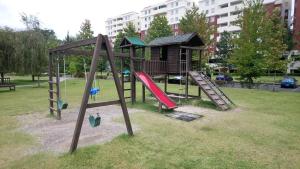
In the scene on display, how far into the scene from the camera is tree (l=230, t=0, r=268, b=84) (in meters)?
16.1

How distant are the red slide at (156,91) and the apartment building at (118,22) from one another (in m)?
58.9

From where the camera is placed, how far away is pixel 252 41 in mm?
16344

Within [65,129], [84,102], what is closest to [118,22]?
[65,129]

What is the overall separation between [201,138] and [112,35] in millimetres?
77027

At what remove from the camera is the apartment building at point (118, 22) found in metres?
67.7

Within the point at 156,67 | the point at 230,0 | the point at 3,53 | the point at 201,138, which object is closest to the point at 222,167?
the point at 201,138

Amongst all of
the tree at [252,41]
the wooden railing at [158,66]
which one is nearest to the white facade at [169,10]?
the tree at [252,41]

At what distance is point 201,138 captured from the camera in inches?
188

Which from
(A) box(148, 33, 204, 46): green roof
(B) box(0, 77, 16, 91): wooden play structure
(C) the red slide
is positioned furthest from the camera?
(B) box(0, 77, 16, 91): wooden play structure

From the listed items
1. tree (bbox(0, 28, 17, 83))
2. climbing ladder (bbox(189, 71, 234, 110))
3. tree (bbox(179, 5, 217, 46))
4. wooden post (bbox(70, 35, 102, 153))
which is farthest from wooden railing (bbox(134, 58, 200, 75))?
tree (bbox(0, 28, 17, 83))

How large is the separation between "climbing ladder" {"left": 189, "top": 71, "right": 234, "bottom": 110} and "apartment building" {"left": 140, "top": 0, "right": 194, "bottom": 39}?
129ft

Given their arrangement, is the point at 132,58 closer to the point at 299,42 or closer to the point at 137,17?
the point at 299,42

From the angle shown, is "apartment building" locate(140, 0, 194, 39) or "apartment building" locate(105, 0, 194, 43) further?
"apartment building" locate(105, 0, 194, 43)

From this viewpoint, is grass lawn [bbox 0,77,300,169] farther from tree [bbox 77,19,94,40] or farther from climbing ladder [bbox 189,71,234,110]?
tree [bbox 77,19,94,40]
